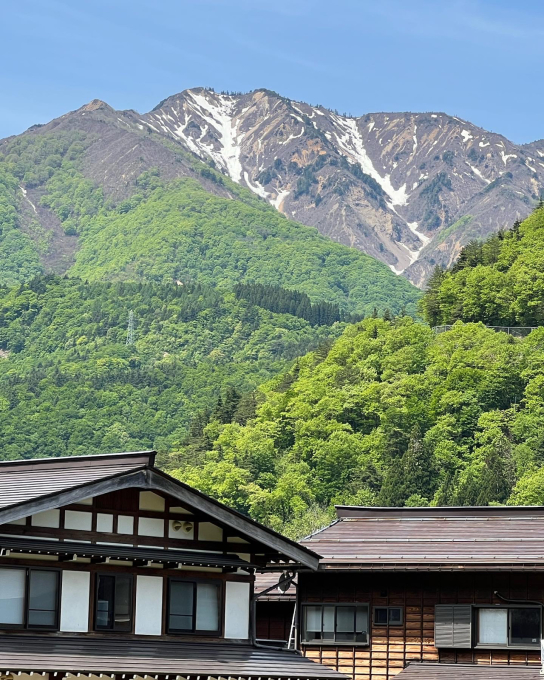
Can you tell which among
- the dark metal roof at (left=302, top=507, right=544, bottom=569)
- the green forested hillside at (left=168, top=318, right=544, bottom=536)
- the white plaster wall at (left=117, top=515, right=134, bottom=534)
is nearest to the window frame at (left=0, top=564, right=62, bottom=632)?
the white plaster wall at (left=117, top=515, right=134, bottom=534)

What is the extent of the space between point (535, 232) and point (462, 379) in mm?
23642

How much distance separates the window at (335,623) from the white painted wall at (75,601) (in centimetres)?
719

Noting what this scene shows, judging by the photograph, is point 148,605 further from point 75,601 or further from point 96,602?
point 75,601

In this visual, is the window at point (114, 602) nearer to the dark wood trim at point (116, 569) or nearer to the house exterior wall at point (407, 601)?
the dark wood trim at point (116, 569)

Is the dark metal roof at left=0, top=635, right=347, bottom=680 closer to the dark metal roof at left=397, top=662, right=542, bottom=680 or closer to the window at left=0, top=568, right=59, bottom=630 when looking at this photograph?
the window at left=0, top=568, right=59, bottom=630

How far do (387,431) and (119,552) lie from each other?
112110 millimetres

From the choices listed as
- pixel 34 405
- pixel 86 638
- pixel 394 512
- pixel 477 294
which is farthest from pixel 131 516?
pixel 34 405

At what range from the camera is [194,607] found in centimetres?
2775

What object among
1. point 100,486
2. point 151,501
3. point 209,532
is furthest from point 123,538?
point 209,532

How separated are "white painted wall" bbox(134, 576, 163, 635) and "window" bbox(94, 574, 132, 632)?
174 millimetres

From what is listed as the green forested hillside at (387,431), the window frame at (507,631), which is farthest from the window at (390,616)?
the green forested hillside at (387,431)

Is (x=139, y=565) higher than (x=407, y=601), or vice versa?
(x=139, y=565)

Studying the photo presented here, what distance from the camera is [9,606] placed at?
25297 millimetres

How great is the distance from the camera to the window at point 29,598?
997 inches
